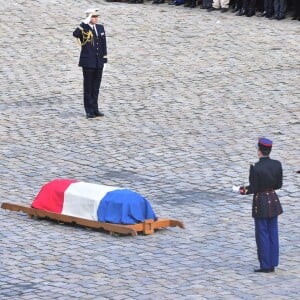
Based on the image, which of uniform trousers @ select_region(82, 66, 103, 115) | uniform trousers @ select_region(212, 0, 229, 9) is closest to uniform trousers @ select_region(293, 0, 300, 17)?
uniform trousers @ select_region(212, 0, 229, 9)

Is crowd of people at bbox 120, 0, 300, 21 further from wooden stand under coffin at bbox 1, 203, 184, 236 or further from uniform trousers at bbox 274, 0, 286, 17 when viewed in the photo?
wooden stand under coffin at bbox 1, 203, 184, 236

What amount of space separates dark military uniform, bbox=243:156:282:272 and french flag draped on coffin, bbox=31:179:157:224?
194 cm

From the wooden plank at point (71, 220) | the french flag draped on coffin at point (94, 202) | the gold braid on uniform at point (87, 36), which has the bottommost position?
the wooden plank at point (71, 220)

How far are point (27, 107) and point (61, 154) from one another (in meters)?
3.81

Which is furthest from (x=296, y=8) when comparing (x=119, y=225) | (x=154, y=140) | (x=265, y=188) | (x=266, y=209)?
(x=266, y=209)

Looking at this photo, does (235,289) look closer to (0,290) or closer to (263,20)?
(0,290)

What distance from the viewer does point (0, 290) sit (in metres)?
12.5

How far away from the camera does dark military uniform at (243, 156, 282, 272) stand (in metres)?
13.0

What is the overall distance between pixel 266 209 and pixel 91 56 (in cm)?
905

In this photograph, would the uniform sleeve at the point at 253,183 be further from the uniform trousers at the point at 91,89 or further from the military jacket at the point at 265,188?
the uniform trousers at the point at 91,89

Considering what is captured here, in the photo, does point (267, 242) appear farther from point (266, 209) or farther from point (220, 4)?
point (220, 4)

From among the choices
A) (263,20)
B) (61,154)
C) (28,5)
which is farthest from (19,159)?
(28,5)

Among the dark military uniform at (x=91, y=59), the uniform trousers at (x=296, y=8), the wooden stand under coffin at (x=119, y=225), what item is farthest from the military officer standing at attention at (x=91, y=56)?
the uniform trousers at (x=296, y=8)

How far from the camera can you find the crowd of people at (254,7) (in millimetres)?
29703
